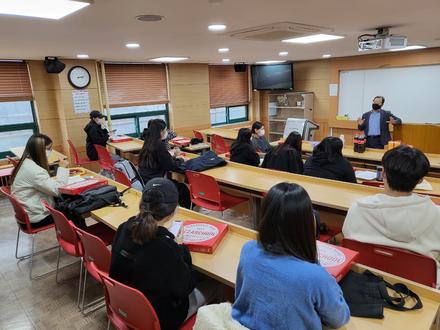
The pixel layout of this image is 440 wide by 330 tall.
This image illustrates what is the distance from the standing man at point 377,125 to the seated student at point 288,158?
2.19 metres

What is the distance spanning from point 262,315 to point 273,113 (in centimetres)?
811

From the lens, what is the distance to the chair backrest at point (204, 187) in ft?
10.5

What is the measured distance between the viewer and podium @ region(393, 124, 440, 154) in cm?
436

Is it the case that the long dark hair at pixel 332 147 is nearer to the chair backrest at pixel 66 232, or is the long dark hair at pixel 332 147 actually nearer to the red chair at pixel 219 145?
the chair backrest at pixel 66 232

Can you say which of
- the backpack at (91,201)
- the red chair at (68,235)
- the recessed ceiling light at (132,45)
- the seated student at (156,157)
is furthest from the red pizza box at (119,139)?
the red chair at (68,235)

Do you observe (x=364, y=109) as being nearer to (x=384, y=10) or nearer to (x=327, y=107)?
(x=327, y=107)

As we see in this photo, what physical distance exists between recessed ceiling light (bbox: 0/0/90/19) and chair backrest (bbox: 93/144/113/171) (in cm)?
294

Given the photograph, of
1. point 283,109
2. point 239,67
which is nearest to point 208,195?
point 239,67

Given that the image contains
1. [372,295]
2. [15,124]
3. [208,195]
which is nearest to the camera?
[372,295]

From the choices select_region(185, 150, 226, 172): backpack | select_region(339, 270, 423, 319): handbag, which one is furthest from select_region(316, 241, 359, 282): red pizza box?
select_region(185, 150, 226, 172): backpack

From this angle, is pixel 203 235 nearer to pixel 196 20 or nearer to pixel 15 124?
pixel 196 20

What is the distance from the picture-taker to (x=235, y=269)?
1658mm

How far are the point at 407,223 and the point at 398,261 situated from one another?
→ 0.64ft

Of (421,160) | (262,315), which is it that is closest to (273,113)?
(421,160)
